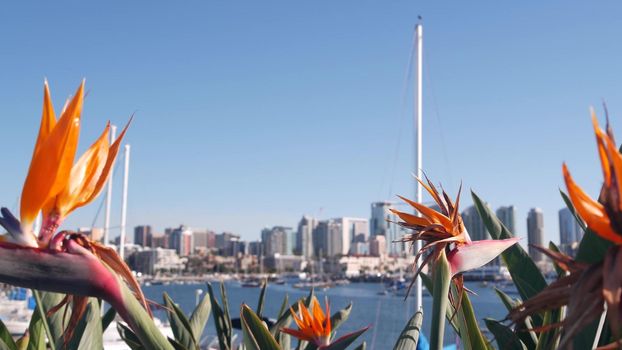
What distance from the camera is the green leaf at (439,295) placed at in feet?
2.91

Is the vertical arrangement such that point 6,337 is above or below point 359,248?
below

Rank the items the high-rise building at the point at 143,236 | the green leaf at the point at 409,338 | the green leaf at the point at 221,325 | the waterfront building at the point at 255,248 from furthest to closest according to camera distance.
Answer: the waterfront building at the point at 255,248, the high-rise building at the point at 143,236, the green leaf at the point at 221,325, the green leaf at the point at 409,338

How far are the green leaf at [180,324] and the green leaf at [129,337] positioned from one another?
4.0 inches

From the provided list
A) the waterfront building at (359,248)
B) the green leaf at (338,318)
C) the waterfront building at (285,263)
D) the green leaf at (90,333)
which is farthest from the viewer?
the waterfront building at (285,263)

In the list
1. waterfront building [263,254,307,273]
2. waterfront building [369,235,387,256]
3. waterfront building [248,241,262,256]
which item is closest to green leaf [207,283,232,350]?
waterfront building [369,235,387,256]

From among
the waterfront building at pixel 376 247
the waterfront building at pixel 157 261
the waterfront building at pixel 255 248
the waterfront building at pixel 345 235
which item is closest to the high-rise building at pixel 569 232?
the waterfront building at pixel 157 261

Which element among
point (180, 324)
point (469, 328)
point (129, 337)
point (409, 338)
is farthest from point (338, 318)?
point (469, 328)

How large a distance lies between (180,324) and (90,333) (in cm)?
43

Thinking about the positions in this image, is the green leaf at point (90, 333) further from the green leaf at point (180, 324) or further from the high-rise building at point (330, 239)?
the high-rise building at point (330, 239)

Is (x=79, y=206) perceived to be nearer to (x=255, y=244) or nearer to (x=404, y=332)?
(x=404, y=332)

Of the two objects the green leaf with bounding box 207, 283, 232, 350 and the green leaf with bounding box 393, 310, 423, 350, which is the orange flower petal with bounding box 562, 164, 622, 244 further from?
the green leaf with bounding box 207, 283, 232, 350

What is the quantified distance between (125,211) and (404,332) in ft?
68.8

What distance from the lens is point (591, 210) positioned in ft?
1.78

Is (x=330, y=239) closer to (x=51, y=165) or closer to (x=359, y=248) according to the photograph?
(x=359, y=248)
